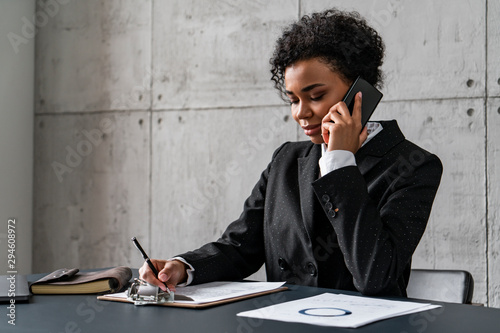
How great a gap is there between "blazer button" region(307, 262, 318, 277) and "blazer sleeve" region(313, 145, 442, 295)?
199 mm

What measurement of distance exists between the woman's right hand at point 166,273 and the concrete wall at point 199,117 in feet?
6.05

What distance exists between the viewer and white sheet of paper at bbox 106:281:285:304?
61.8 inches

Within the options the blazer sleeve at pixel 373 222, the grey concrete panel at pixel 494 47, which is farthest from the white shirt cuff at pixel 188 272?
the grey concrete panel at pixel 494 47

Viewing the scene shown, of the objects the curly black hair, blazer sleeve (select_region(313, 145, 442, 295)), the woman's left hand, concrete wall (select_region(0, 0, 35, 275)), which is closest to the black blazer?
blazer sleeve (select_region(313, 145, 442, 295))

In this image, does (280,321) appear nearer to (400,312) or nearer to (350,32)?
(400,312)

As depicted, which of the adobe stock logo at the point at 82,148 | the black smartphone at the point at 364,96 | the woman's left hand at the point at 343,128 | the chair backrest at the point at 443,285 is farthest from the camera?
the adobe stock logo at the point at 82,148

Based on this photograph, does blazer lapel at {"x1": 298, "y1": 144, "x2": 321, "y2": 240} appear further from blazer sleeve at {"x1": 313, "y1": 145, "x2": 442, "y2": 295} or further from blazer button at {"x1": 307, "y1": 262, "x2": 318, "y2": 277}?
blazer sleeve at {"x1": 313, "y1": 145, "x2": 442, "y2": 295}

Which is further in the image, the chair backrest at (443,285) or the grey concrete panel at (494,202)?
the grey concrete panel at (494,202)

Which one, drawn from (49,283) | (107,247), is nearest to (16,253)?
(107,247)

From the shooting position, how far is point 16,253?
4324mm

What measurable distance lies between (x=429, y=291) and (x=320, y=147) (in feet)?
1.99

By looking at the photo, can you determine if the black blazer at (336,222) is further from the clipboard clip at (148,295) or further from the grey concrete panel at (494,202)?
the grey concrete panel at (494,202)

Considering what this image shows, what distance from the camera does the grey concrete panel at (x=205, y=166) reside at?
3.76 m
